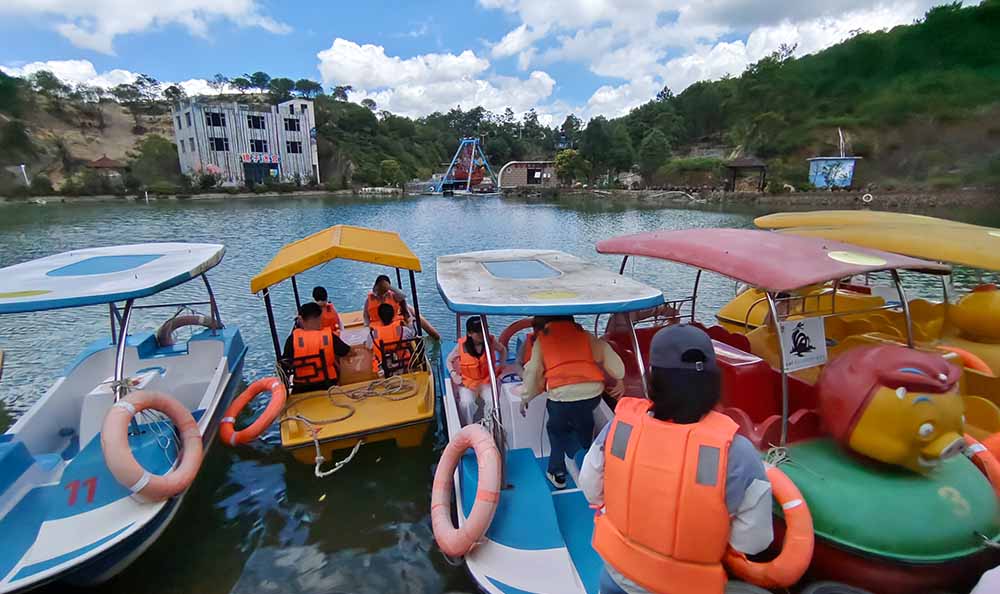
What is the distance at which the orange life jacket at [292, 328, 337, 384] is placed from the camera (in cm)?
567

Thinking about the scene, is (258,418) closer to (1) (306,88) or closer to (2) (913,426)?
(2) (913,426)

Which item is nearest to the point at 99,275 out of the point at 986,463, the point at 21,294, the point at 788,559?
the point at 21,294

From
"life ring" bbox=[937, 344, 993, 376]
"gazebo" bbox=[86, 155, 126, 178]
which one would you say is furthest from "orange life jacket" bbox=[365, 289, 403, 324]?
"gazebo" bbox=[86, 155, 126, 178]

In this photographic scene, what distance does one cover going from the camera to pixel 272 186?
188 feet

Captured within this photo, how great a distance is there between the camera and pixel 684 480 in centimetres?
197

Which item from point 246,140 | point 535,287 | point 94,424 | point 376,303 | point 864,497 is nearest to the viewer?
point 864,497

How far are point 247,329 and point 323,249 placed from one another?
22.8 feet

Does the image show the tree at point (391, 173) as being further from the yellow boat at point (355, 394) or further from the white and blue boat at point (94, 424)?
the yellow boat at point (355, 394)

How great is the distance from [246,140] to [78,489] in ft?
208

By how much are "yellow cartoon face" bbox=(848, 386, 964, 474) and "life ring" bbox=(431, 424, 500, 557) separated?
99.2 inches

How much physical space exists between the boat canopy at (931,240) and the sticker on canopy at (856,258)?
4.53 ft

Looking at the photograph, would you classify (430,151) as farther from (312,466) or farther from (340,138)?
(312,466)

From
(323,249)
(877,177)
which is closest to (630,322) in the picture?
(323,249)

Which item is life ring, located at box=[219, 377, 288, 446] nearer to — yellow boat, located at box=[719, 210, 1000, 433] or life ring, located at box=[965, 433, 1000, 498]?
life ring, located at box=[965, 433, 1000, 498]
